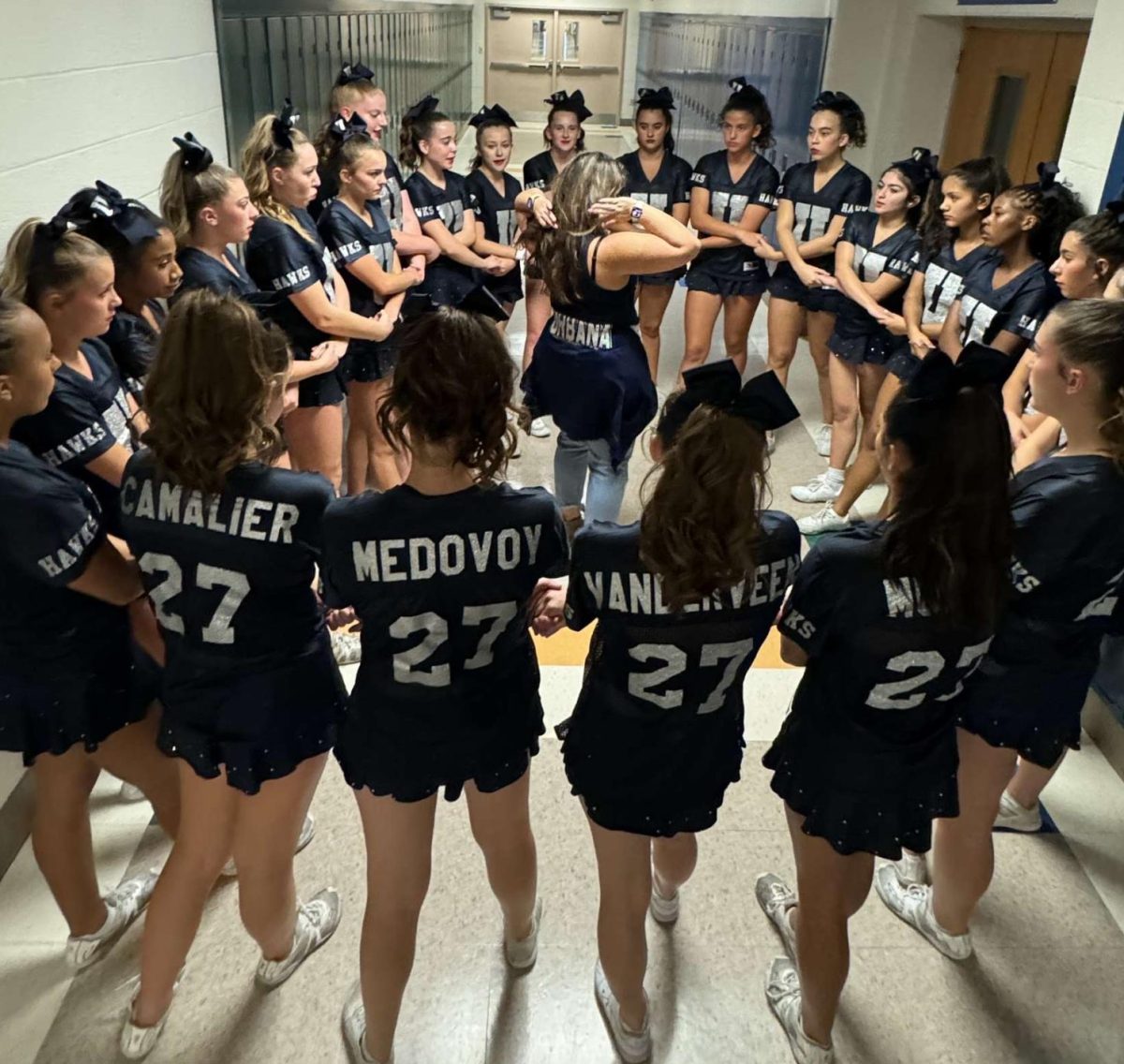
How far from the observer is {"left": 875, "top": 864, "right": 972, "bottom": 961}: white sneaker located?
6.71 feet

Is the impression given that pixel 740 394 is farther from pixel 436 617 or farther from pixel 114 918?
pixel 114 918

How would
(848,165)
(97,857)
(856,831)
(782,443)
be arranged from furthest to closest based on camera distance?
(782,443) < (848,165) < (97,857) < (856,831)

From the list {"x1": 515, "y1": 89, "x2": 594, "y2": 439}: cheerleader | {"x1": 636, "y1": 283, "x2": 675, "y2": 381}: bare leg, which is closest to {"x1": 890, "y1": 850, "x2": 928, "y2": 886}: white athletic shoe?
{"x1": 515, "y1": 89, "x2": 594, "y2": 439}: cheerleader

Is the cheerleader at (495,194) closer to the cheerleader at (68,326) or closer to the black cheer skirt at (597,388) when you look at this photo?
the black cheer skirt at (597,388)

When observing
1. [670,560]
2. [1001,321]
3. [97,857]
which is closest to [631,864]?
[670,560]

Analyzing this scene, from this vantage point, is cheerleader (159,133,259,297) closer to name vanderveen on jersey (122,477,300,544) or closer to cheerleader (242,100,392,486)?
cheerleader (242,100,392,486)

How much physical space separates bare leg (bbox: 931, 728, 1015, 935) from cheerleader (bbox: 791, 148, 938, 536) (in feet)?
6.45

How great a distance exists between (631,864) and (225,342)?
1.16 meters

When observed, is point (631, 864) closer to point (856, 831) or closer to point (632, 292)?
point (856, 831)

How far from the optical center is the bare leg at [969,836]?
1845mm

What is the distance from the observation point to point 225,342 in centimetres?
142

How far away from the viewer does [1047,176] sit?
299 centimetres

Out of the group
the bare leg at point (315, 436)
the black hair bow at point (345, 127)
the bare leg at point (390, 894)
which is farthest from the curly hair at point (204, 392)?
the black hair bow at point (345, 127)

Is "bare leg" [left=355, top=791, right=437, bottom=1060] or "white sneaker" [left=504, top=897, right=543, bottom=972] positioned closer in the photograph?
"bare leg" [left=355, top=791, right=437, bottom=1060]
